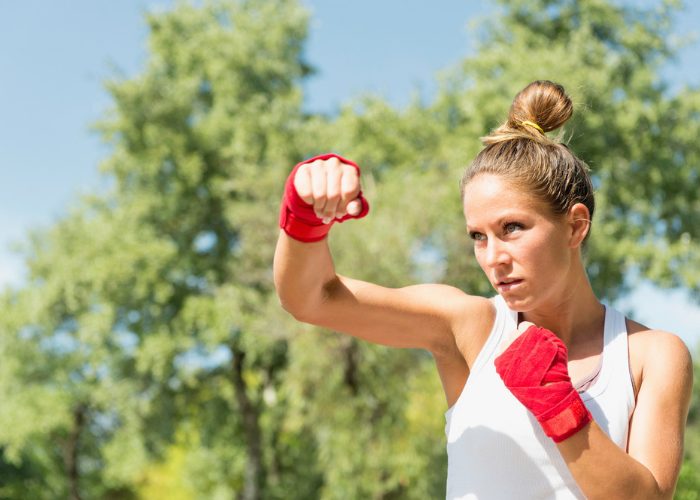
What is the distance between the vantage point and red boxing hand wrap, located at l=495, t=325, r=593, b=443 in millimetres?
1826

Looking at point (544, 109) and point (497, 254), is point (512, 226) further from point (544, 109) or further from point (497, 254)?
point (544, 109)

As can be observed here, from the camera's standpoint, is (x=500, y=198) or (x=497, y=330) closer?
(x=500, y=198)

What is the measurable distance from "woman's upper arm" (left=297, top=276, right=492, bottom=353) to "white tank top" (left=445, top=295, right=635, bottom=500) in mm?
158

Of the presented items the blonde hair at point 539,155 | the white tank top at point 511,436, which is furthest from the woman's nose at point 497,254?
the white tank top at point 511,436

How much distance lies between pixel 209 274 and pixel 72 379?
4.16m

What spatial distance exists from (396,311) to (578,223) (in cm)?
53

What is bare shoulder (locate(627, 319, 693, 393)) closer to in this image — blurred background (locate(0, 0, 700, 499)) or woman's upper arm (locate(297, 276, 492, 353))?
woman's upper arm (locate(297, 276, 492, 353))

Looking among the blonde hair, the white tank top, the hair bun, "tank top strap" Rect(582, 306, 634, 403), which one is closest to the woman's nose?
the blonde hair

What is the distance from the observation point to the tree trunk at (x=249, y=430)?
22031mm

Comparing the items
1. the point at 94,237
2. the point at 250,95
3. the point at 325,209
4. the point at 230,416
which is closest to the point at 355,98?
the point at 250,95

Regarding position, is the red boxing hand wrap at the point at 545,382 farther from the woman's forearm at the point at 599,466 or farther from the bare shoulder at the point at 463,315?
the bare shoulder at the point at 463,315

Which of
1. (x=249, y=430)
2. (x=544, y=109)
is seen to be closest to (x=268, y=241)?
(x=249, y=430)

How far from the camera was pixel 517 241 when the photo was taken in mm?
2096

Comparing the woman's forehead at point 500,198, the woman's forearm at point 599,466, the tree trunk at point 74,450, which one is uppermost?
the tree trunk at point 74,450
